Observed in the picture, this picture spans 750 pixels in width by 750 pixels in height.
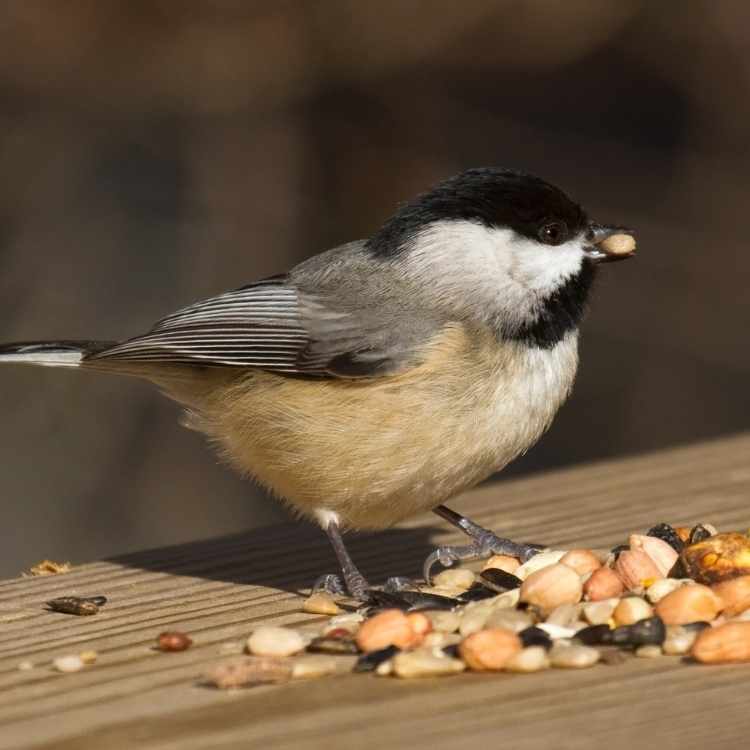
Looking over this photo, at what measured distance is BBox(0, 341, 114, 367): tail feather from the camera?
2688 mm

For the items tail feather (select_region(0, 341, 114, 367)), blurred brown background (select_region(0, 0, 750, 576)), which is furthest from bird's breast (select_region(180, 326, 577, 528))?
blurred brown background (select_region(0, 0, 750, 576))

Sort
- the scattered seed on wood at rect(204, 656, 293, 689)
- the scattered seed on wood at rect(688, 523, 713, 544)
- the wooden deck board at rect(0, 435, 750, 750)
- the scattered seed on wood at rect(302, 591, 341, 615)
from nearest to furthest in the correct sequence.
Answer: the wooden deck board at rect(0, 435, 750, 750)
the scattered seed on wood at rect(204, 656, 293, 689)
the scattered seed on wood at rect(302, 591, 341, 615)
the scattered seed on wood at rect(688, 523, 713, 544)

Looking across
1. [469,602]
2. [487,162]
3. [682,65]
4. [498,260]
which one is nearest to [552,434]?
[487,162]

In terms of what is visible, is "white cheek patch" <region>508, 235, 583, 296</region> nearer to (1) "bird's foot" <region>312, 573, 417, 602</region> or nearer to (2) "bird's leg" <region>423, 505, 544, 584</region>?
(2) "bird's leg" <region>423, 505, 544, 584</region>

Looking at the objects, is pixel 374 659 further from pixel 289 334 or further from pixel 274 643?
pixel 289 334

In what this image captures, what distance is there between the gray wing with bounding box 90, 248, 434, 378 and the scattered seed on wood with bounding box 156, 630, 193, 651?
66cm

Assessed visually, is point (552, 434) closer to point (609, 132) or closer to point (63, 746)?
point (609, 132)

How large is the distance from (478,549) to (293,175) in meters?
2.81

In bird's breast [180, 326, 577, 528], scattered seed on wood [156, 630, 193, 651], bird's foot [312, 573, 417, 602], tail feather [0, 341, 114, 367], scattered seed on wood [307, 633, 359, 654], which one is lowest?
bird's foot [312, 573, 417, 602]

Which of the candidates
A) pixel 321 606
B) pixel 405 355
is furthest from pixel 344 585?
pixel 405 355

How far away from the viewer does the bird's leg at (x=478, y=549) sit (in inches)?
93.0

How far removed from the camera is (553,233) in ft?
8.23

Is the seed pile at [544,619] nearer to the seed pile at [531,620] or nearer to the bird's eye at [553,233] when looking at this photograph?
the seed pile at [531,620]

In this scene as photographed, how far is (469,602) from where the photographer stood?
2074 millimetres
